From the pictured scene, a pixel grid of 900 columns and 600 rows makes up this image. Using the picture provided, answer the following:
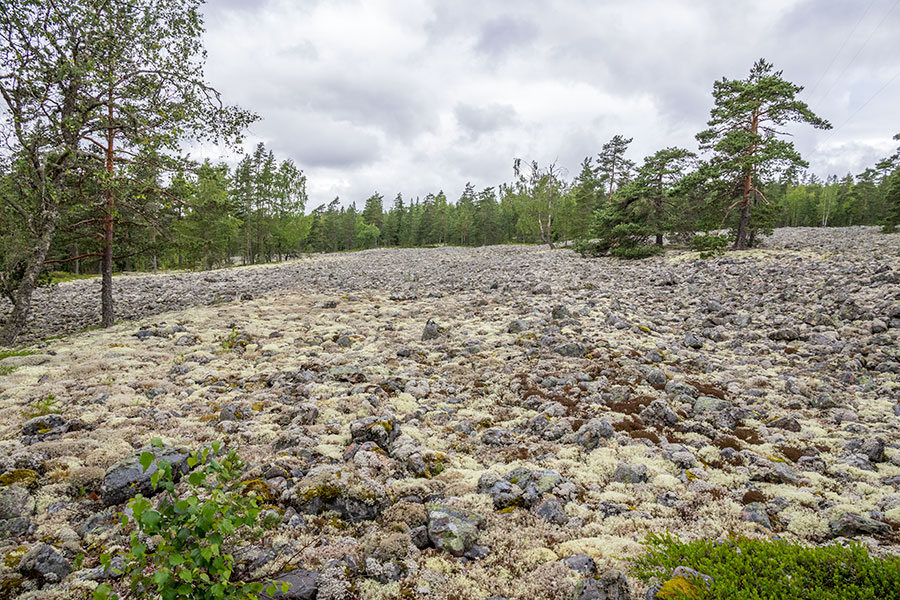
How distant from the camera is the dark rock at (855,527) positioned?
13.3 feet

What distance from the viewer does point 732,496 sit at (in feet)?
16.4

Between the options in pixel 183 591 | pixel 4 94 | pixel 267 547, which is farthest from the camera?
pixel 4 94

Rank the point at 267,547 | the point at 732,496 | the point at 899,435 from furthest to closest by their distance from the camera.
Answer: the point at 899,435 < the point at 732,496 < the point at 267,547

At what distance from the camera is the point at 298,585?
3.61m

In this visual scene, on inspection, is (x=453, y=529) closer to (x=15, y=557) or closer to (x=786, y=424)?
(x=15, y=557)

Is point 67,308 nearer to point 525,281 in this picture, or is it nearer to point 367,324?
point 367,324

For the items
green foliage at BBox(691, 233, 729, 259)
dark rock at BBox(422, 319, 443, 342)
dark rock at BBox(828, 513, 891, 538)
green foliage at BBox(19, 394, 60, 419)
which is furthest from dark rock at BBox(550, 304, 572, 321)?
green foliage at BBox(691, 233, 729, 259)

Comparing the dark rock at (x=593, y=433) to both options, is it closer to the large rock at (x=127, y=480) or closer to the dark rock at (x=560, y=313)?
the large rock at (x=127, y=480)

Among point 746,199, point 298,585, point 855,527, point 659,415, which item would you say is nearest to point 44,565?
point 298,585

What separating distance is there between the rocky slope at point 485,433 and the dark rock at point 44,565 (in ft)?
0.06

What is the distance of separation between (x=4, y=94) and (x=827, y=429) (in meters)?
19.3

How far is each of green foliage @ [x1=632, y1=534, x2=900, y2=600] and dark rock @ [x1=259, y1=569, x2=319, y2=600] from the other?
9.72 feet

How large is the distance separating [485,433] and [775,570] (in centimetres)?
417

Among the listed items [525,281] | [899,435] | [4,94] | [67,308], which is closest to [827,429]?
[899,435]
